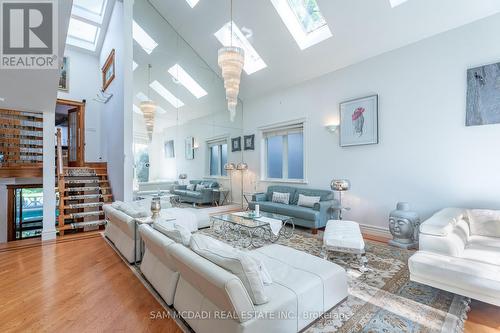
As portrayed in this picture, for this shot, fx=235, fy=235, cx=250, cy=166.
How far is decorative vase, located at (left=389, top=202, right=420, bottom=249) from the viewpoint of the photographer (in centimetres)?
376

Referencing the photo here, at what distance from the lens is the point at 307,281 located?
1925 millimetres

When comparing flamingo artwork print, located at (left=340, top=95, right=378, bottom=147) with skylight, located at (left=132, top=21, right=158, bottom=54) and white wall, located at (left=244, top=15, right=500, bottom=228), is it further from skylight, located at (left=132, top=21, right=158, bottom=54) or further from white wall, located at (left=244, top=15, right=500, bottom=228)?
skylight, located at (left=132, top=21, right=158, bottom=54)

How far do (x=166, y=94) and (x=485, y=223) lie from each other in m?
6.55

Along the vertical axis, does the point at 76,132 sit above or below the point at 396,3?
below

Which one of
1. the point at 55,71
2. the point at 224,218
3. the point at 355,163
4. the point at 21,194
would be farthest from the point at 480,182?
the point at 21,194

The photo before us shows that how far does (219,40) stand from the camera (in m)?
6.16

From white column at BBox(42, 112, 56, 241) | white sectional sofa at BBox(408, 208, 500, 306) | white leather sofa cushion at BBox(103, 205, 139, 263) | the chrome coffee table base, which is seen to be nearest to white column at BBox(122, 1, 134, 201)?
white leather sofa cushion at BBox(103, 205, 139, 263)

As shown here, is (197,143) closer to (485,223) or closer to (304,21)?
(304,21)

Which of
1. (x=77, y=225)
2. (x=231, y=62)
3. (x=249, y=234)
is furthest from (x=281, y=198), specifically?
(x=77, y=225)

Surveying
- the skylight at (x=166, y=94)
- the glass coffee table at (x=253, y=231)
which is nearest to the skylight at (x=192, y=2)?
the skylight at (x=166, y=94)

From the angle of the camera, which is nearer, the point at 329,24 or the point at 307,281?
the point at 307,281

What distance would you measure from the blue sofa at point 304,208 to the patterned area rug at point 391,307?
156cm

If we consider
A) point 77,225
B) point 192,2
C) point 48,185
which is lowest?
point 77,225

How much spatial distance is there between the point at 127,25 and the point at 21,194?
211 inches
